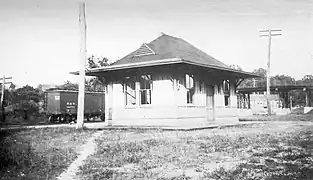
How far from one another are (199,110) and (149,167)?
24.7 ft

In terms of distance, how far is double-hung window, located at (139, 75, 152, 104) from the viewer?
1153cm

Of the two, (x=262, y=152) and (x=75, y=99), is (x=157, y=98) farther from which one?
(x=75, y=99)

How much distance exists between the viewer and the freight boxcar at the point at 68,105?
17.9m

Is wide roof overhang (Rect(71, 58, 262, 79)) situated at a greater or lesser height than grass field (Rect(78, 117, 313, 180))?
greater

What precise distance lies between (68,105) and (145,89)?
27.4 feet

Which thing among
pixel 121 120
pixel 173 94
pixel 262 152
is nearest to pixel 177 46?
pixel 173 94

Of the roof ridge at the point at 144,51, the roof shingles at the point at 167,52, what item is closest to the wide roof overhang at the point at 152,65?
the roof shingles at the point at 167,52

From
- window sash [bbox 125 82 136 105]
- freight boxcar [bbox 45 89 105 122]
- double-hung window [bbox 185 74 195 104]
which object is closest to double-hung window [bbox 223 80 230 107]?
double-hung window [bbox 185 74 195 104]

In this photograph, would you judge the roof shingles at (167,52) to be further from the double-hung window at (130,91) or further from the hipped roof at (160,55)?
the double-hung window at (130,91)

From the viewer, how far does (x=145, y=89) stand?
38.1ft

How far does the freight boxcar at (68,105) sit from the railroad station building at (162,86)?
19.4ft

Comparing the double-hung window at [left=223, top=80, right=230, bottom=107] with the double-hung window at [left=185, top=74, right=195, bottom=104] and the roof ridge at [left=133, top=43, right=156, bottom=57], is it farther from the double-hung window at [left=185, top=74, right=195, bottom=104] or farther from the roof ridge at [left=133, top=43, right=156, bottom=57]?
the roof ridge at [left=133, top=43, right=156, bottom=57]

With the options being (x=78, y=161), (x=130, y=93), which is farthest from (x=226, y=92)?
(x=78, y=161)

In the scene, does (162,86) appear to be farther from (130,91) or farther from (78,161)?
(78,161)
